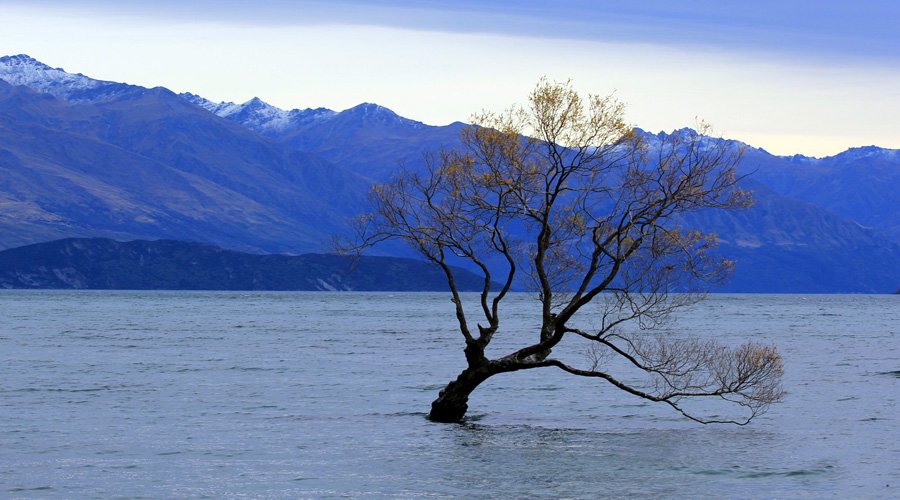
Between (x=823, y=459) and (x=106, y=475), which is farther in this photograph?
(x=823, y=459)

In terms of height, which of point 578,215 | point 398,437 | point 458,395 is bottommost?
point 398,437

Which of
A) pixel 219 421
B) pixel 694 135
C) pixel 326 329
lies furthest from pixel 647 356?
pixel 326 329

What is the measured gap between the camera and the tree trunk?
47.2 m

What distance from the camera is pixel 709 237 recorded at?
139 ft

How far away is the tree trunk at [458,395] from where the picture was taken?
47156 millimetres

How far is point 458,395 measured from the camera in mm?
50562

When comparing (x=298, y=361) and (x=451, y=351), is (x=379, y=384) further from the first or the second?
(x=451, y=351)

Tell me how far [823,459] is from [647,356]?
743cm

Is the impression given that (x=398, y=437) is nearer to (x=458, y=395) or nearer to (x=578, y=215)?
(x=458, y=395)

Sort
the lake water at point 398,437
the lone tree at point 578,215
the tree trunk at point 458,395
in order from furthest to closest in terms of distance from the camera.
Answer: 1. the tree trunk at point 458,395
2. the lone tree at point 578,215
3. the lake water at point 398,437

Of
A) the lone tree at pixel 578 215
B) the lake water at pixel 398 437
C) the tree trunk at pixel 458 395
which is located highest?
the lone tree at pixel 578 215

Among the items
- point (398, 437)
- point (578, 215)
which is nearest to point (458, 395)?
point (398, 437)

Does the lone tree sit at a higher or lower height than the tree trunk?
higher

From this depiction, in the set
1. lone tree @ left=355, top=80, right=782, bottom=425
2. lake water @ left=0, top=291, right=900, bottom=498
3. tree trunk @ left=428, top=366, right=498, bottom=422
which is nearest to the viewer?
lake water @ left=0, top=291, right=900, bottom=498
